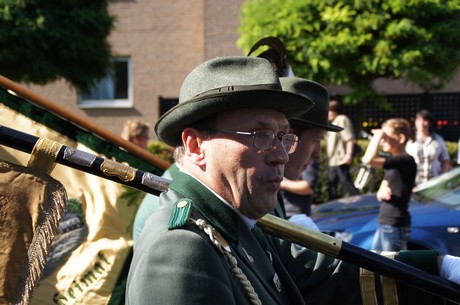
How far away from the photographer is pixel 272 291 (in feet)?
6.51

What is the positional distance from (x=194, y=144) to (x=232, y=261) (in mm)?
376

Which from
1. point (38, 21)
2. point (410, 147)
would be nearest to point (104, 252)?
point (410, 147)

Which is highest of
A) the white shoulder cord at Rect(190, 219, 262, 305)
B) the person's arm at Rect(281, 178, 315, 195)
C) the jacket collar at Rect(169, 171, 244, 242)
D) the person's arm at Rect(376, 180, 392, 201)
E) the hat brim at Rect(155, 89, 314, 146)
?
the hat brim at Rect(155, 89, 314, 146)

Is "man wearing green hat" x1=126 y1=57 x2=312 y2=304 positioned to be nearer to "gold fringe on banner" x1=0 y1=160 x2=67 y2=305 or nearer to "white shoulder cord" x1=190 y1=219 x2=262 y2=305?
"white shoulder cord" x1=190 y1=219 x2=262 y2=305

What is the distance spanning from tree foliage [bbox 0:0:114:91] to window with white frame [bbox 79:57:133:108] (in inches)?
197

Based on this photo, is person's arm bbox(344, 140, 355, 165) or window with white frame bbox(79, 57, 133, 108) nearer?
person's arm bbox(344, 140, 355, 165)

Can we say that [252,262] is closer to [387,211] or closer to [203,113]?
[203,113]

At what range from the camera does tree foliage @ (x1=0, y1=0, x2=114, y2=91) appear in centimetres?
1077

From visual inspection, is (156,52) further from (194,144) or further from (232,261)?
(232,261)

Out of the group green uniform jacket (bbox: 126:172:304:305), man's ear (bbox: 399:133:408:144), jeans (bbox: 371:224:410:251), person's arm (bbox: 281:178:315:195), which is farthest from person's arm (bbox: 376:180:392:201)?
green uniform jacket (bbox: 126:172:304:305)

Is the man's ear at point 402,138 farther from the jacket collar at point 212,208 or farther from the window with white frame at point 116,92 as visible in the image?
the window with white frame at point 116,92

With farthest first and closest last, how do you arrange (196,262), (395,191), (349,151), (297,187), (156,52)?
(156,52)
(349,151)
(395,191)
(297,187)
(196,262)

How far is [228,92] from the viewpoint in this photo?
1856 mm

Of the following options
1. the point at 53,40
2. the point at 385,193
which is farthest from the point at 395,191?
the point at 53,40
